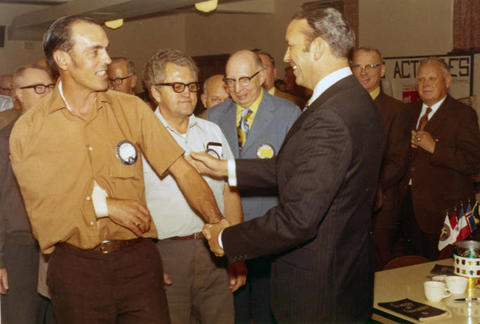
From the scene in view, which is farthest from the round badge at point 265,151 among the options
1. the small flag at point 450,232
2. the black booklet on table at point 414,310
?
the black booklet on table at point 414,310

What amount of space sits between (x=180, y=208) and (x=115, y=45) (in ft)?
28.4

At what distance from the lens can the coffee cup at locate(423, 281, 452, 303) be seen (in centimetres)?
241

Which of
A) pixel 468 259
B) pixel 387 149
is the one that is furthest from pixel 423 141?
pixel 468 259

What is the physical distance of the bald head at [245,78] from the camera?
342 cm

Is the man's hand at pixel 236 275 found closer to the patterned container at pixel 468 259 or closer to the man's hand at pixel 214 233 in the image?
the man's hand at pixel 214 233

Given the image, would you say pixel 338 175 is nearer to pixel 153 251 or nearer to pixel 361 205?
pixel 361 205

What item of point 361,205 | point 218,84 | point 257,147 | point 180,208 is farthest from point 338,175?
point 218,84

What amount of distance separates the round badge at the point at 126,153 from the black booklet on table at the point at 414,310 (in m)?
1.21

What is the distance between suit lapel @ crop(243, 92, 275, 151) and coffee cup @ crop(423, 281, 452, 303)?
4.32ft

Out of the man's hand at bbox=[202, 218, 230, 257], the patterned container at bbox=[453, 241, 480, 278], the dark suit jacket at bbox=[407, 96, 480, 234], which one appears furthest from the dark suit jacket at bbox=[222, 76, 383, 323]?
the dark suit jacket at bbox=[407, 96, 480, 234]

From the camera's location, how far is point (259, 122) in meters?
3.34

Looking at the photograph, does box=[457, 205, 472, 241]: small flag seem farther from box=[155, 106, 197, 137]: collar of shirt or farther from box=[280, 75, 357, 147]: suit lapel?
box=[155, 106, 197, 137]: collar of shirt

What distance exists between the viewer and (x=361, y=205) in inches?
80.7

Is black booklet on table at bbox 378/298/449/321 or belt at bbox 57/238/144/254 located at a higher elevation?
belt at bbox 57/238/144/254
